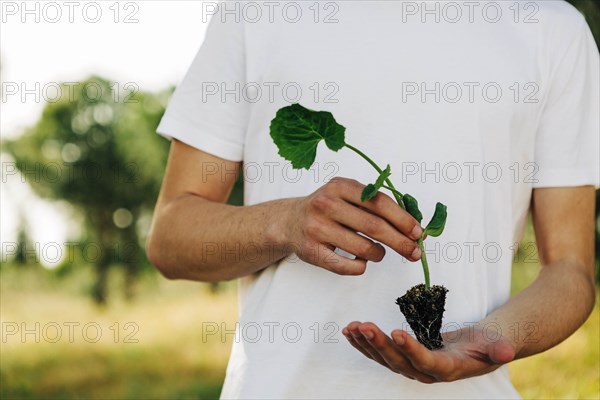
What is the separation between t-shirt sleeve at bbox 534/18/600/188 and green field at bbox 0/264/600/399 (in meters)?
3.85

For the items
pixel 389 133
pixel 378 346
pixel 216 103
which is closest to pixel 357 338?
pixel 378 346

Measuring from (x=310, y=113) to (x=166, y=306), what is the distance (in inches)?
466

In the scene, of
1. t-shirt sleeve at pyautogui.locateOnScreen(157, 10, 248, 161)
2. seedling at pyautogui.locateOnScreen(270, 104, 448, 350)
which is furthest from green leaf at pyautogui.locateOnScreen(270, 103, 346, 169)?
t-shirt sleeve at pyautogui.locateOnScreen(157, 10, 248, 161)

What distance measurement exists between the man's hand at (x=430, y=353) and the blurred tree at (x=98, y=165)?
24825 millimetres

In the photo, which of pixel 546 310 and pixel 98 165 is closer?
pixel 546 310

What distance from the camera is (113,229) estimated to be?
29766 millimetres

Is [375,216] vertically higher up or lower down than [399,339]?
higher up

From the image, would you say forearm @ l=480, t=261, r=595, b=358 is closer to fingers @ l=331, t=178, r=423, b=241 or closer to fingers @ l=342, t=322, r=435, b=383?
fingers @ l=342, t=322, r=435, b=383

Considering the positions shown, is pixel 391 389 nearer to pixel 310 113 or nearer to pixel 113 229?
pixel 310 113

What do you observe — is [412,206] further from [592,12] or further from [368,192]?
[592,12]

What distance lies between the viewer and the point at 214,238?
229 cm

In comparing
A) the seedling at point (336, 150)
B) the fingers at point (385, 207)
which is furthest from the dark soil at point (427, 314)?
the fingers at point (385, 207)

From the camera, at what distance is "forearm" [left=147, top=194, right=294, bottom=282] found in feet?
7.12

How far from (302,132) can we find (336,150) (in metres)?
0.10
